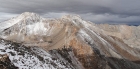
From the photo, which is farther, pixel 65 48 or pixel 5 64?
pixel 65 48

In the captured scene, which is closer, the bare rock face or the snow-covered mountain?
the bare rock face

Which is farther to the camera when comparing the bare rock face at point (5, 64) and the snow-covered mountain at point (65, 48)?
the snow-covered mountain at point (65, 48)

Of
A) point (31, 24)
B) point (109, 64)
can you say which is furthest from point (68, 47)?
point (31, 24)

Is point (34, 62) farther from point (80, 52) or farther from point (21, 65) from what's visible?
point (80, 52)

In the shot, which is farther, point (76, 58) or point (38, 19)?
point (38, 19)

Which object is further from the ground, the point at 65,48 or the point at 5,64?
the point at 5,64

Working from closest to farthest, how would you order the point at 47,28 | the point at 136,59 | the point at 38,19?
the point at 136,59 < the point at 47,28 < the point at 38,19

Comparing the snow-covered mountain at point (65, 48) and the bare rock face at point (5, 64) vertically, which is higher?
the bare rock face at point (5, 64)

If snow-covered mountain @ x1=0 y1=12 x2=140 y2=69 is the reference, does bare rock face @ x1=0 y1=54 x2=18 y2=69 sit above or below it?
above
